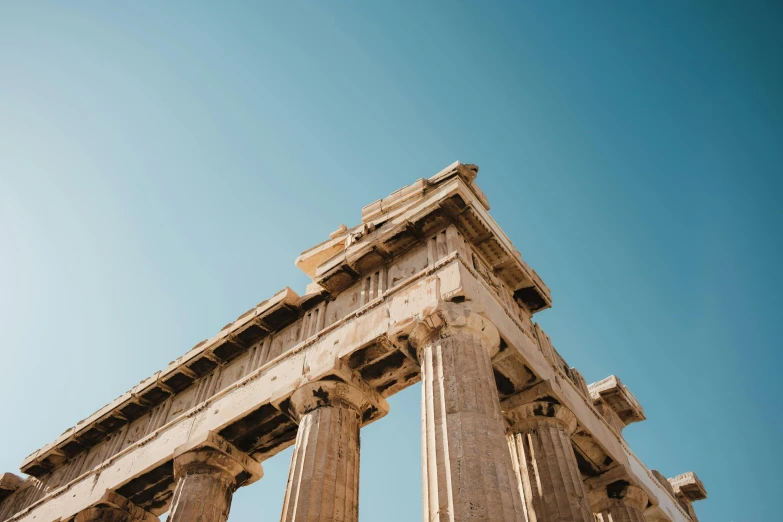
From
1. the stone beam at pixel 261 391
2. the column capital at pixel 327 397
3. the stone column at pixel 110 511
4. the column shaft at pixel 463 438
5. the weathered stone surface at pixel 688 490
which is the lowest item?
the column shaft at pixel 463 438

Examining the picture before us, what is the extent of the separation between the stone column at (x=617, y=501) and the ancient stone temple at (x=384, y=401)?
50mm

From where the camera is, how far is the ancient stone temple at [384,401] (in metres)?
10.8

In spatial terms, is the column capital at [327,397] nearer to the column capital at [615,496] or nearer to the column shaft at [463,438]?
the column shaft at [463,438]

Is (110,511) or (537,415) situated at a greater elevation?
(537,415)

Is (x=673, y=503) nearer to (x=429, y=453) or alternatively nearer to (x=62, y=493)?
(x=429, y=453)

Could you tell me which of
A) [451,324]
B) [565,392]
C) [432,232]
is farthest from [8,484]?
[565,392]

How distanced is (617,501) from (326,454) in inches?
346

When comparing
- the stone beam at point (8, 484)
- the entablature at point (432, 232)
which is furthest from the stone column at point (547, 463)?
the stone beam at point (8, 484)

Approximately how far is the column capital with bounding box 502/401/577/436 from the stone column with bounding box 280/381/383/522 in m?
3.41

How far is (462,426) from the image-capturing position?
32.5ft

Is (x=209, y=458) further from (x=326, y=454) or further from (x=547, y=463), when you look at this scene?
(x=547, y=463)

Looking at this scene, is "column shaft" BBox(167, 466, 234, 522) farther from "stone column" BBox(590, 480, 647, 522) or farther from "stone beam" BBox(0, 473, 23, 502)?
"stone beam" BBox(0, 473, 23, 502)

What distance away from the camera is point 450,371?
35.9 ft

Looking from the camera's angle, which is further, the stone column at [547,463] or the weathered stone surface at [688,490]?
the weathered stone surface at [688,490]
